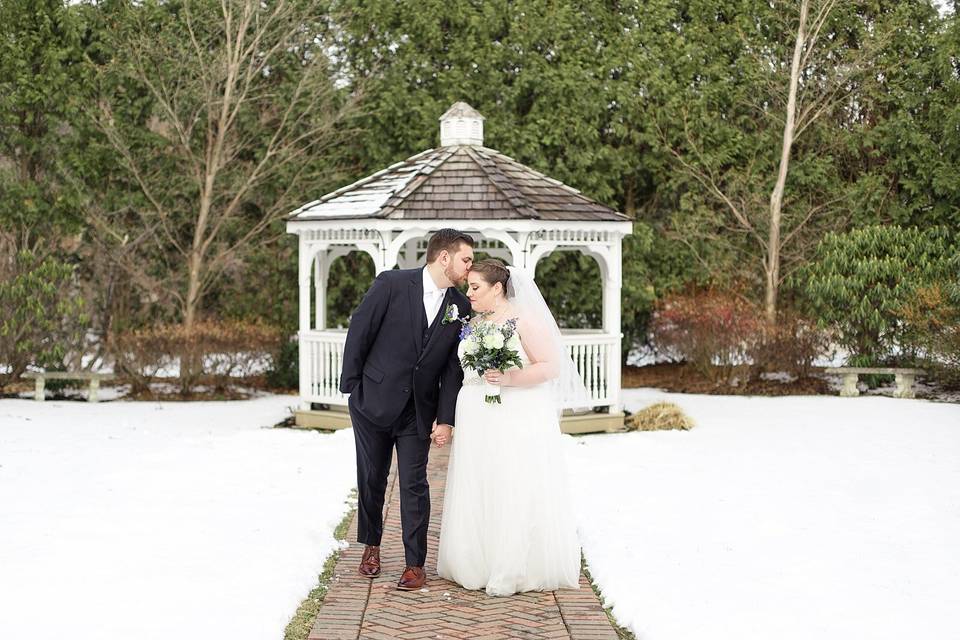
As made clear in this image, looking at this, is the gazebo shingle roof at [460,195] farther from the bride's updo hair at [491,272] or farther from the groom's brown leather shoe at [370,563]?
the groom's brown leather shoe at [370,563]

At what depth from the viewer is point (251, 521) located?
824 centimetres

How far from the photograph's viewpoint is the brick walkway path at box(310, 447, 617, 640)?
18.3 ft

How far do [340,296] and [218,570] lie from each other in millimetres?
11498

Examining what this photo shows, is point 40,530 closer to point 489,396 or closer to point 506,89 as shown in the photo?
point 489,396

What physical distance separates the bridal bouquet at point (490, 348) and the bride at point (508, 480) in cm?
7

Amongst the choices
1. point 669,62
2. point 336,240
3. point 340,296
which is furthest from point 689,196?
point 336,240

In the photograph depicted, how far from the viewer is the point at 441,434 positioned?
6.32 m

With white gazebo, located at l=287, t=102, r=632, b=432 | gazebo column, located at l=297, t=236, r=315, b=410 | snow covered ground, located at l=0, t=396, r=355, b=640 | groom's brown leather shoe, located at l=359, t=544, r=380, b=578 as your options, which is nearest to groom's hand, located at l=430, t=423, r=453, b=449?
groom's brown leather shoe, located at l=359, t=544, r=380, b=578

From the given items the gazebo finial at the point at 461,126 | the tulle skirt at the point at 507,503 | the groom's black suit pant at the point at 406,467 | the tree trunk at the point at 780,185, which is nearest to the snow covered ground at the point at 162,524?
the groom's black suit pant at the point at 406,467

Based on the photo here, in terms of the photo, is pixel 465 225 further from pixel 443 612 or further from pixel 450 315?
A: pixel 443 612

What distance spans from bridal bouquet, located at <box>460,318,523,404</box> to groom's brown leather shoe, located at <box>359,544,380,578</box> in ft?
3.66

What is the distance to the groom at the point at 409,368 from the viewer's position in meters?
6.26

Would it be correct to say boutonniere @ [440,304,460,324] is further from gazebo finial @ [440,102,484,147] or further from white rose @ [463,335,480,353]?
gazebo finial @ [440,102,484,147]

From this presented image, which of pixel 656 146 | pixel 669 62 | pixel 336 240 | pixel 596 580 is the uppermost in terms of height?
pixel 669 62
